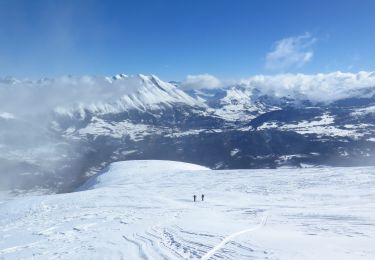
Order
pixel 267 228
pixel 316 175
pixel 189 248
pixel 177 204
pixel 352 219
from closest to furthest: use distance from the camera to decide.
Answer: pixel 189 248 → pixel 267 228 → pixel 352 219 → pixel 177 204 → pixel 316 175

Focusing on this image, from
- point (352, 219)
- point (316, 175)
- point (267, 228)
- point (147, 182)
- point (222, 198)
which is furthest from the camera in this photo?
point (147, 182)

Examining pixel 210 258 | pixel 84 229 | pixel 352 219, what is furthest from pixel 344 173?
pixel 210 258

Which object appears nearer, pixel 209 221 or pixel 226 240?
pixel 226 240

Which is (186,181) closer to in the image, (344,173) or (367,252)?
(344,173)

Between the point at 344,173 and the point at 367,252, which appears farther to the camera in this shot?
the point at 344,173

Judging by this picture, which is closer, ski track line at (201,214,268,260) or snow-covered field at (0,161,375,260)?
ski track line at (201,214,268,260)

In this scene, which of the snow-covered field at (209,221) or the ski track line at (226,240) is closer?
the ski track line at (226,240)

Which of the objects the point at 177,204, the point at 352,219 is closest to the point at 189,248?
the point at 352,219
